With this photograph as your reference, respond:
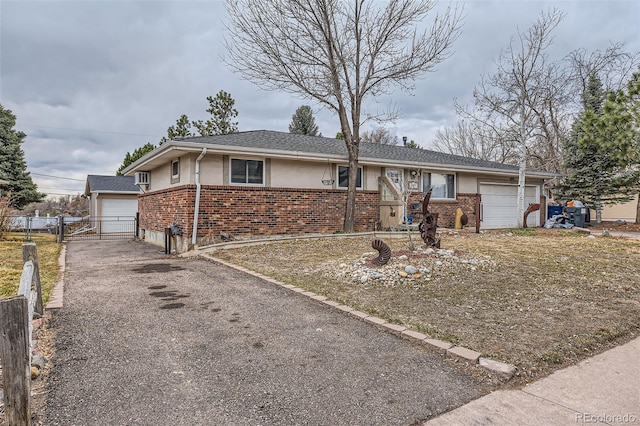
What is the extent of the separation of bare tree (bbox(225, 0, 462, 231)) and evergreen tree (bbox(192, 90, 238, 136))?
2056 centimetres

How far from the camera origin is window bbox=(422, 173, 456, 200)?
14.1 metres

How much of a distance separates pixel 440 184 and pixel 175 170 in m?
10.1

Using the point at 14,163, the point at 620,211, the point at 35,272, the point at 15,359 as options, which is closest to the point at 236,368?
the point at 15,359

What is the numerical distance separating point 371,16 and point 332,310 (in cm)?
1076

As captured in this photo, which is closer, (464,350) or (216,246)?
(464,350)

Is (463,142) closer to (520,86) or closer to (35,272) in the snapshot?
(520,86)

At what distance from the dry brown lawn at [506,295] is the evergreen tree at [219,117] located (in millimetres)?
24934

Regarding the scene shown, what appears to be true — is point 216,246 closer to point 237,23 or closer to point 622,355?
point 237,23

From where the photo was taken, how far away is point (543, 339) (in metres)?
3.33

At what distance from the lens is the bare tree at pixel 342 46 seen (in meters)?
11.1

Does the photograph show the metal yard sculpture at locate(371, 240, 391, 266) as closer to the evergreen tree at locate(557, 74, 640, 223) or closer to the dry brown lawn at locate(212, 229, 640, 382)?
the dry brown lawn at locate(212, 229, 640, 382)

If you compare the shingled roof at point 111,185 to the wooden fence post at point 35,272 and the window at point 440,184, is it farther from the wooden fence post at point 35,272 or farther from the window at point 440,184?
the wooden fence post at point 35,272

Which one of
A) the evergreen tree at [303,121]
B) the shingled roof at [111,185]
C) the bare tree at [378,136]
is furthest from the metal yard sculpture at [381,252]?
the bare tree at [378,136]

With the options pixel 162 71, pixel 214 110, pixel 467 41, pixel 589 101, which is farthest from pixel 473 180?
pixel 214 110
